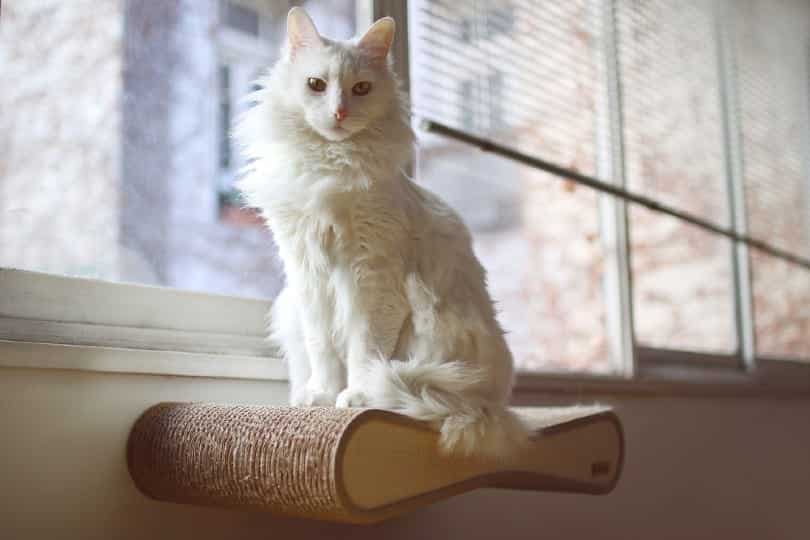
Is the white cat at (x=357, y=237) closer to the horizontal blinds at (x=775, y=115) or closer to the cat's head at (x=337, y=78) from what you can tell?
the cat's head at (x=337, y=78)

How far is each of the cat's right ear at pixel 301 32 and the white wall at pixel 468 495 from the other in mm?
546

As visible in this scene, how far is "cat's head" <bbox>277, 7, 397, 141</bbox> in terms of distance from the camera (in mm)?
1046

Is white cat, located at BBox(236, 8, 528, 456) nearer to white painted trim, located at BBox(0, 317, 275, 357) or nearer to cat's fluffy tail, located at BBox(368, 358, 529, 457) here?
cat's fluffy tail, located at BBox(368, 358, 529, 457)

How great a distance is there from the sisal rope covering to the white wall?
0.19 ft

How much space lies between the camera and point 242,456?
909 mm

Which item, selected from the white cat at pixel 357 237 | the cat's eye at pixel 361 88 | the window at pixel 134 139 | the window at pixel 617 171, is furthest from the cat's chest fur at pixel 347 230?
the window at pixel 617 171

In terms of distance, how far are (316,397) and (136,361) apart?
0.27 meters

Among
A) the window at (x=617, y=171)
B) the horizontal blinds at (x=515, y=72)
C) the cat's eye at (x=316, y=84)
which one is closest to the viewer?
the cat's eye at (x=316, y=84)

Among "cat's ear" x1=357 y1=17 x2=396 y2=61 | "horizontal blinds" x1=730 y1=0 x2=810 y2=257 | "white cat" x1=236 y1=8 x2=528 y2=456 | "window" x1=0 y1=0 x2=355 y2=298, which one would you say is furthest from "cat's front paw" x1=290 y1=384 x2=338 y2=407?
"horizontal blinds" x1=730 y1=0 x2=810 y2=257

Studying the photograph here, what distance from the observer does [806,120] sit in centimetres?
339

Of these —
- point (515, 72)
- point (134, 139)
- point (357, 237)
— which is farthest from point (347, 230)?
point (515, 72)

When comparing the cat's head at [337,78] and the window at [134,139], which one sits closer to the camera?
the cat's head at [337,78]

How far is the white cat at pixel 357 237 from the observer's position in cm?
105

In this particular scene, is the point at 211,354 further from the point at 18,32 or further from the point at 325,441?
the point at 18,32
